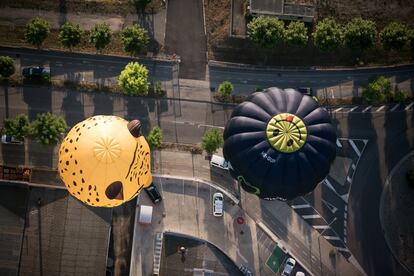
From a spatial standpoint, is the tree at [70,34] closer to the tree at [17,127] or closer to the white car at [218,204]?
the tree at [17,127]

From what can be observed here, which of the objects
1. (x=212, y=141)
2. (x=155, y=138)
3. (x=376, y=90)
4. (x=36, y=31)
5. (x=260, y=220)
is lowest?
(x=260, y=220)

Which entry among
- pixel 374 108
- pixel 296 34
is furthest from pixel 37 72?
pixel 374 108

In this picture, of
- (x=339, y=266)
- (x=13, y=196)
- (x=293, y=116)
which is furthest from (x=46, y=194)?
(x=339, y=266)

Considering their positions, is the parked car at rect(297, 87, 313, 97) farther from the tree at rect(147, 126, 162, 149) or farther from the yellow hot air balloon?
the yellow hot air balloon

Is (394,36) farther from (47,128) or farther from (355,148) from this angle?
(47,128)

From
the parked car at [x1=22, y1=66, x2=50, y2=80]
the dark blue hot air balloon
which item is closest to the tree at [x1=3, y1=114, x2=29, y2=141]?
the parked car at [x1=22, y1=66, x2=50, y2=80]

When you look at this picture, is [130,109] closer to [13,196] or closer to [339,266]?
[13,196]

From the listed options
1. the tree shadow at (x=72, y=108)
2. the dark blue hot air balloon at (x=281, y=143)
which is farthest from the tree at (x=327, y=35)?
the tree shadow at (x=72, y=108)
